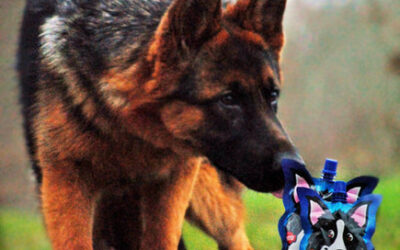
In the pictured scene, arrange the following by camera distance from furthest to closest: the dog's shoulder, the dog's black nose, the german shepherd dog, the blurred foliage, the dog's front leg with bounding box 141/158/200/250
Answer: the blurred foliage
the dog's front leg with bounding box 141/158/200/250
the dog's shoulder
the german shepherd dog
the dog's black nose

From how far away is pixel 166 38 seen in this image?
90.0 inches

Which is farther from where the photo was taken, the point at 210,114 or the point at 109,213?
the point at 109,213

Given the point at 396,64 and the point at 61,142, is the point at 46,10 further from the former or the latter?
the point at 396,64

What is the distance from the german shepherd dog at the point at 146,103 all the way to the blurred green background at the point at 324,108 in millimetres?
198

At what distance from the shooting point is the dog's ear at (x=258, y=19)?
8.10 ft

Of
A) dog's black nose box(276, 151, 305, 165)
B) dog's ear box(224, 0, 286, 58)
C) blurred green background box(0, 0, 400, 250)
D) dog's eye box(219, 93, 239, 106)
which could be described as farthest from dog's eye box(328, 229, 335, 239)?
blurred green background box(0, 0, 400, 250)

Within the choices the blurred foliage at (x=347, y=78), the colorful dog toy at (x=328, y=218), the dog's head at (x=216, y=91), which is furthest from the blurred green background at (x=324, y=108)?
the colorful dog toy at (x=328, y=218)

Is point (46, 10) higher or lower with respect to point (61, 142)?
higher

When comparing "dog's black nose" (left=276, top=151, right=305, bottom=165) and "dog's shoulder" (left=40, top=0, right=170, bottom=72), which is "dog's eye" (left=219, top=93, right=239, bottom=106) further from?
"dog's shoulder" (left=40, top=0, right=170, bottom=72)

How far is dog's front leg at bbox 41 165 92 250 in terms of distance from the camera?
2588 mm

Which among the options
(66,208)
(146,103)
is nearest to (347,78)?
(146,103)

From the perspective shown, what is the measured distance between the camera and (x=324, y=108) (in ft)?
10.4

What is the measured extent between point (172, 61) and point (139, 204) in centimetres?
91

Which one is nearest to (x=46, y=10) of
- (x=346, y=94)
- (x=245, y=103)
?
(x=245, y=103)
